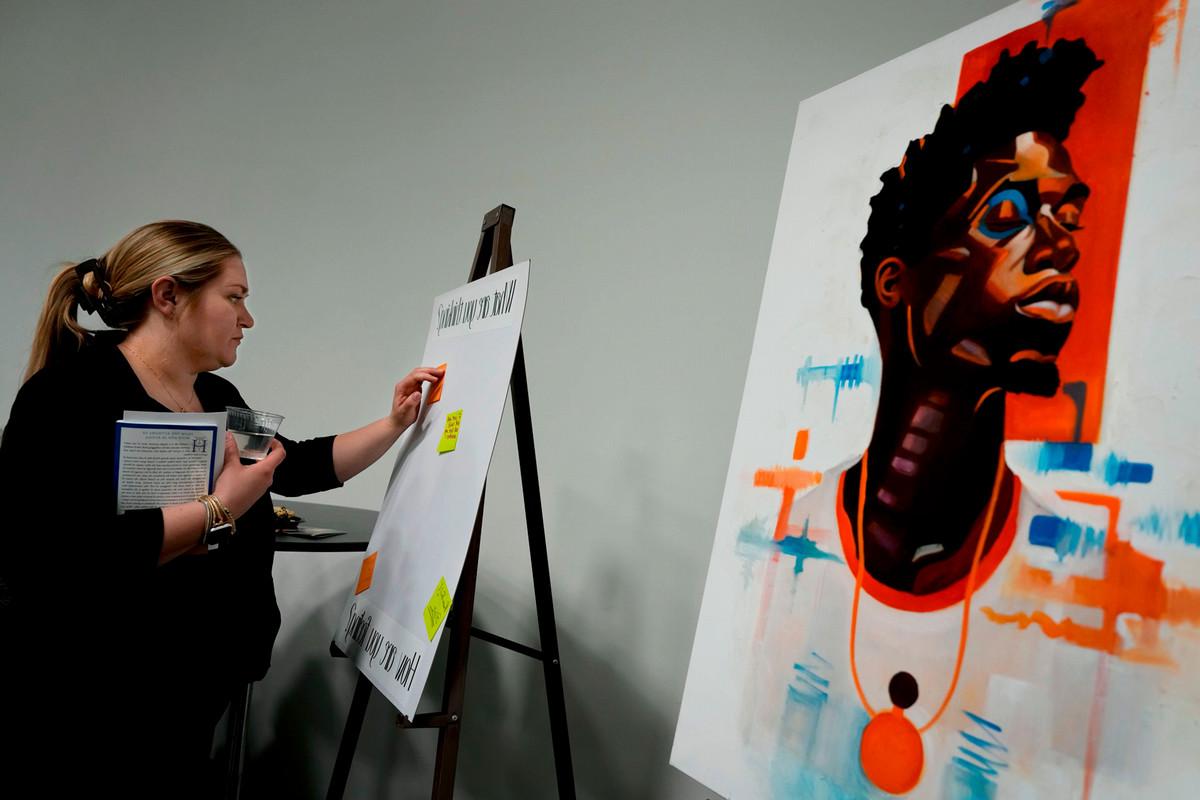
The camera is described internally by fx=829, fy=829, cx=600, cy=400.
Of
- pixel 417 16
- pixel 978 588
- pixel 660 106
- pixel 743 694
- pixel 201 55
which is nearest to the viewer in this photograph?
pixel 978 588

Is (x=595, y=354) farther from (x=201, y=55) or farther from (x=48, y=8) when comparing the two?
(x=48, y=8)

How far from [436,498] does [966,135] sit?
99 centimetres

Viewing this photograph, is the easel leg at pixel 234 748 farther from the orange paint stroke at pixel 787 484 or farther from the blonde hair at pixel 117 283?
the orange paint stroke at pixel 787 484

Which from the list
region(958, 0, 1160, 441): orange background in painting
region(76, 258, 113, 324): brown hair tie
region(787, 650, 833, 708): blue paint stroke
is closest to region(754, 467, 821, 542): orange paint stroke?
region(787, 650, 833, 708): blue paint stroke

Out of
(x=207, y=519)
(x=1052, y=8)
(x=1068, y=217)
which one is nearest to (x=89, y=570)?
(x=207, y=519)

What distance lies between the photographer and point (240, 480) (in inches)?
51.5

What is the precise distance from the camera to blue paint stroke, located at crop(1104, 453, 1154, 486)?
818 mm

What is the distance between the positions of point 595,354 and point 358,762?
139cm

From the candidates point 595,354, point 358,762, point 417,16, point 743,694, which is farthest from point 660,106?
point 358,762

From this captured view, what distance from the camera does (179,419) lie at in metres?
1.24

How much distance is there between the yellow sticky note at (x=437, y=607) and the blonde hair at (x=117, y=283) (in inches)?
26.0

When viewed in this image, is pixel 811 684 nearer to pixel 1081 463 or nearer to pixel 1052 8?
pixel 1081 463

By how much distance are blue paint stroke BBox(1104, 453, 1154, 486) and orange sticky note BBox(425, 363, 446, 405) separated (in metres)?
1.13

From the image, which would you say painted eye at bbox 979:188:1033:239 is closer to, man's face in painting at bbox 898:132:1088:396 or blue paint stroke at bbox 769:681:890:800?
man's face in painting at bbox 898:132:1088:396
